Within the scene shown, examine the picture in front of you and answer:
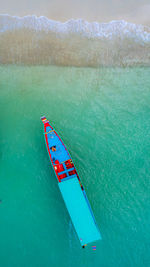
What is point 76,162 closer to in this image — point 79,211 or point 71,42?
point 79,211

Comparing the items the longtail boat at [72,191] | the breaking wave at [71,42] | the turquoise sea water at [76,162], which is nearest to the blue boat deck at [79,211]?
the longtail boat at [72,191]

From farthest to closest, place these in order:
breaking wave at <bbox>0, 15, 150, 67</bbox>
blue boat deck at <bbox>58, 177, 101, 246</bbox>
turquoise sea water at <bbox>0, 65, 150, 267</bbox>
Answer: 1. breaking wave at <bbox>0, 15, 150, 67</bbox>
2. turquoise sea water at <bbox>0, 65, 150, 267</bbox>
3. blue boat deck at <bbox>58, 177, 101, 246</bbox>

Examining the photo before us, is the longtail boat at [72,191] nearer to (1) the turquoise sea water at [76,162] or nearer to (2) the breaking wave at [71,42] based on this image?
(1) the turquoise sea water at [76,162]

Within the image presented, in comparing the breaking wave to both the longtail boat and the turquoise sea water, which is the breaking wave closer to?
the turquoise sea water

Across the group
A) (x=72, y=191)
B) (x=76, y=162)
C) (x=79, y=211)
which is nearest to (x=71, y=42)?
(x=76, y=162)

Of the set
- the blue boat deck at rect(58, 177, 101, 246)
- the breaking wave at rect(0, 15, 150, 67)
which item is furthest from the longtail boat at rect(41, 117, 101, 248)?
the breaking wave at rect(0, 15, 150, 67)

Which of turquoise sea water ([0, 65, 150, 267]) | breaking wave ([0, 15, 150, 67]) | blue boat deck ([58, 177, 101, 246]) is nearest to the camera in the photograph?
blue boat deck ([58, 177, 101, 246])
